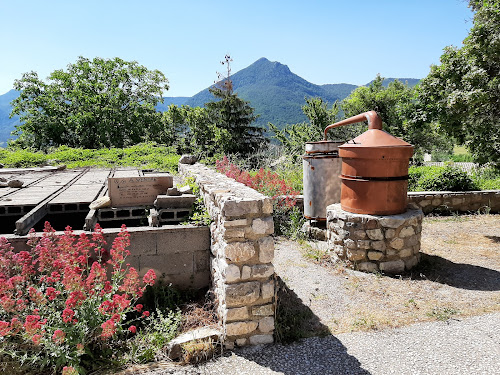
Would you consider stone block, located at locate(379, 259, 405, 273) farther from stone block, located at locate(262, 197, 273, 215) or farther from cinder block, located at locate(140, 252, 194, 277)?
cinder block, located at locate(140, 252, 194, 277)

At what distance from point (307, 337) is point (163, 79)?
26580 mm

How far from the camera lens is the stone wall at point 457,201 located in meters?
8.91

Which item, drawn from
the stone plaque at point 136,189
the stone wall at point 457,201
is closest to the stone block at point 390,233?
the stone plaque at point 136,189

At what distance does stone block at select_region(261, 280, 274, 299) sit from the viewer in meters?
3.49

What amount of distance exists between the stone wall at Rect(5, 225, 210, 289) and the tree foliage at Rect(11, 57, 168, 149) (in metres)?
19.2

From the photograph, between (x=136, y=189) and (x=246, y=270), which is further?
(x=136, y=189)

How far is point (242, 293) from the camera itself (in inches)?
134

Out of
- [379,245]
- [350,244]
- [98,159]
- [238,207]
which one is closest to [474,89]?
[379,245]

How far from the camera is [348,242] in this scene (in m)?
5.50

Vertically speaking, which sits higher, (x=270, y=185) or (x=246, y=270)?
(x=270, y=185)

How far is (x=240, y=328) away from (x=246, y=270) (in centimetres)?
59

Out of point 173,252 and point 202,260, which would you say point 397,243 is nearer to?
point 202,260

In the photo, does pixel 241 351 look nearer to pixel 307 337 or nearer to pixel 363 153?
pixel 307 337

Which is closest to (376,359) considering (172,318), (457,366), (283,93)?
(457,366)
